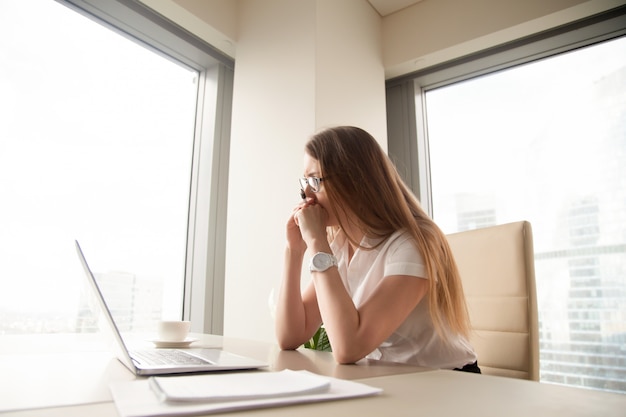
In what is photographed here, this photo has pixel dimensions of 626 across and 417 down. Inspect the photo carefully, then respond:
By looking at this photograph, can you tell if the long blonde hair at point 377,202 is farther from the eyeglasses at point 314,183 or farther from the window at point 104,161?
the window at point 104,161

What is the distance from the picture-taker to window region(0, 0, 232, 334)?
65.4 inches

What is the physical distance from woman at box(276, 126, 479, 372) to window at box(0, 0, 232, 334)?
104 centimetres

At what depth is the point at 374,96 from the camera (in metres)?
2.54

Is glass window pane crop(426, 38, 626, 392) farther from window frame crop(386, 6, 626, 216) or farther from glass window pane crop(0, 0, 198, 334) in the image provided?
glass window pane crop(0, 0, 198, 334)

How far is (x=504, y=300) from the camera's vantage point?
1.14m

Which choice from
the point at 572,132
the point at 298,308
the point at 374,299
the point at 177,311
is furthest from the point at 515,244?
the point at 177,311

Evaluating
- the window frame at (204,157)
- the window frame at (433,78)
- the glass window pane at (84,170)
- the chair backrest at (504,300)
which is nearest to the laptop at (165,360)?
the chair backrest at (504,300)

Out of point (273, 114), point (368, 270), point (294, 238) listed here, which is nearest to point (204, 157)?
point (273, 114)

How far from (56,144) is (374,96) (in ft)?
5.44

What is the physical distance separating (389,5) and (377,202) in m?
1.94

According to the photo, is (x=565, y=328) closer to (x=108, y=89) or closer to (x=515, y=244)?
(x=515, y=244)

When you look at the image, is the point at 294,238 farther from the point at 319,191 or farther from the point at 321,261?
the point at 321,261

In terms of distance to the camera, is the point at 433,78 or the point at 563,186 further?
the point at 433,78

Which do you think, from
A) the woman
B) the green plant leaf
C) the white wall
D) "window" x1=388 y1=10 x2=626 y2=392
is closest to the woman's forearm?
the woman
